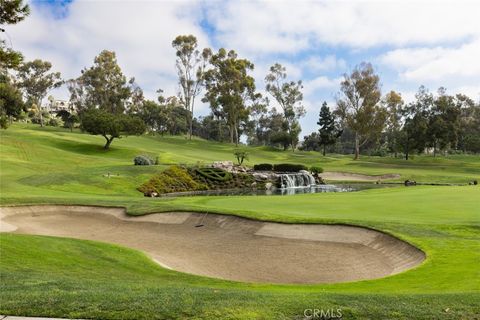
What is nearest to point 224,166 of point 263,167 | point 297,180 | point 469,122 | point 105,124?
point 263,167

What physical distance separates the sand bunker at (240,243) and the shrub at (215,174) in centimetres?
2367

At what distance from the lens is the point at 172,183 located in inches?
1756

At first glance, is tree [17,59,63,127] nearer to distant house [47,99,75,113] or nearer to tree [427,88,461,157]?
distant house [47,99,75,113]

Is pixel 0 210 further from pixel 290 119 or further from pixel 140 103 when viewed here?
pixel 140 103

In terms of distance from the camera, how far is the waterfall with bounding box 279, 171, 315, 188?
51.9 metres

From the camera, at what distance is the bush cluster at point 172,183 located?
42.2 m

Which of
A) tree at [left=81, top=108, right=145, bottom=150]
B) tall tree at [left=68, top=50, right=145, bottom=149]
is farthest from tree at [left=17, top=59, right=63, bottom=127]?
tree at [left=81, top=108, right=145, bottom=150]

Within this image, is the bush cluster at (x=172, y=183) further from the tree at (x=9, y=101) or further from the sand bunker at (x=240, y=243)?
the tree at (x=9, y=101)

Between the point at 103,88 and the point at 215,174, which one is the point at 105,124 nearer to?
the point at 215,174

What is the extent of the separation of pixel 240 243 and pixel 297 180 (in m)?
35.7

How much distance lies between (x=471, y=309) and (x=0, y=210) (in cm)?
2408

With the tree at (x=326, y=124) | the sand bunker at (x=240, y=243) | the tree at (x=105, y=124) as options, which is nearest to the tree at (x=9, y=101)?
the tree at (x=105, y=124)

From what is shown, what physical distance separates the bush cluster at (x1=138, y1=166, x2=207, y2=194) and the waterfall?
33.2ft

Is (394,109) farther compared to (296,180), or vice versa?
(394,109)
